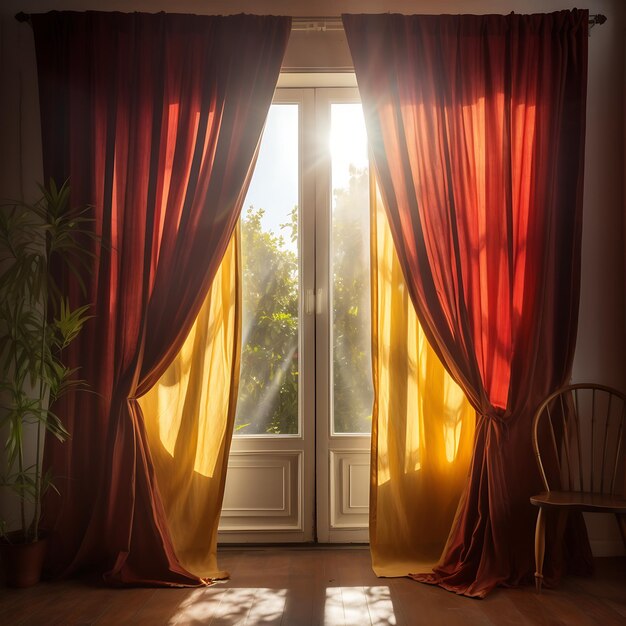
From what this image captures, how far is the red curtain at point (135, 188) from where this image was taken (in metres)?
3.24

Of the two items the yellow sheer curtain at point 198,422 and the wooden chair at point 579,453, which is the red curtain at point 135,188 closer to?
the yellow sheer curtain at point 198,422

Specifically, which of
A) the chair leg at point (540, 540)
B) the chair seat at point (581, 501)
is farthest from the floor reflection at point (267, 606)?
the chair seat at point (581, 501)

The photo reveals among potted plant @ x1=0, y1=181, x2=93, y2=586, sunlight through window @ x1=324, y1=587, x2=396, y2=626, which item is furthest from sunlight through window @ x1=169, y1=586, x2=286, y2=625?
potted plant @ x1=0, y1=181, x2=93, y2=586

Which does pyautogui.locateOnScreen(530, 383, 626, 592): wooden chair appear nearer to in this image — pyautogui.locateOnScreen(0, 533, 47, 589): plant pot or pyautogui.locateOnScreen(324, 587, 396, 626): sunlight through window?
pyautogui.locateOnScreen(324, 587, 396, 626): sunlight through window

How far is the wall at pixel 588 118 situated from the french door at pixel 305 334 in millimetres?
438

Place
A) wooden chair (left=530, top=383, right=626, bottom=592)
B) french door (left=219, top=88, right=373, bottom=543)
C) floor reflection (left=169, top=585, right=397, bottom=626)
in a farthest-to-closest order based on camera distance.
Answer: french door (left=219, top=88, right=373, bottom=543) < wooden chair (left=530, top=383, right=626, bottom=592) < floor reflection (left=169, top=585, right=397, bottom=626)

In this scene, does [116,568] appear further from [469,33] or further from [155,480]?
[469,33]

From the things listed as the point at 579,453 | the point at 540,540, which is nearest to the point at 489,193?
the point at 579,453

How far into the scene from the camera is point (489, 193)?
11.1 ft

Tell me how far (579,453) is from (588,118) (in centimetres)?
170

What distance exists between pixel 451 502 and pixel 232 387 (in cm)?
122

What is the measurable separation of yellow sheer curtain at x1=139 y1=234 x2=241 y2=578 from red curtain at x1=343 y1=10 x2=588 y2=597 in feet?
3.10

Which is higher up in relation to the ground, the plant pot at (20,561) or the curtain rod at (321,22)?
the curtain rod at (321,22)

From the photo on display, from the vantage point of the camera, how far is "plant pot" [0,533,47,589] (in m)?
3.04
